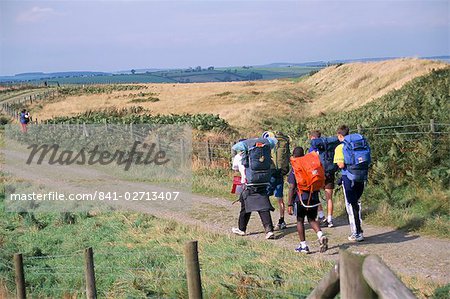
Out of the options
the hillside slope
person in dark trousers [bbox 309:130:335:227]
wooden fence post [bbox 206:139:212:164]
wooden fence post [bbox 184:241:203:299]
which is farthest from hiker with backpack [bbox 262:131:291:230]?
the hillside slope

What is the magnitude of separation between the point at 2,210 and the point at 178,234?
6763mm

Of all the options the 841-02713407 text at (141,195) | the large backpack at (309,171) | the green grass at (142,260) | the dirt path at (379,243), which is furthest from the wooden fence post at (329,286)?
the 841-02713407 text at (141,195)

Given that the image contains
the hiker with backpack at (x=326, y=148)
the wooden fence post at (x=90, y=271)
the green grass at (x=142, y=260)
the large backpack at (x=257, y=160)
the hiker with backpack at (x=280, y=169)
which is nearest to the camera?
the wooden fence post at (x=90, y=271)

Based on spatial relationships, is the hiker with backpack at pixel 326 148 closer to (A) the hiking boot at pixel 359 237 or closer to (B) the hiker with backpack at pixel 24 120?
(A) the hiking boot at pixel 359 237

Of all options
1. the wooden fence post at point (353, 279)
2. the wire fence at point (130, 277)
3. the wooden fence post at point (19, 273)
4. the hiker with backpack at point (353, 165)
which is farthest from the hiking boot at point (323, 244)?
the wooden fence post at point (353, 279)

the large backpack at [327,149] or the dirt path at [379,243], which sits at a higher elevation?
the large backpack at [327,149]

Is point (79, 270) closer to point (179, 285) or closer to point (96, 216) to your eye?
point (179, 285)

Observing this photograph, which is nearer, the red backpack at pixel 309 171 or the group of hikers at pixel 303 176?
the red backpack at pixel 309 171

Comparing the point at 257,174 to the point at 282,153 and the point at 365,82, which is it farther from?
the point at 365,82

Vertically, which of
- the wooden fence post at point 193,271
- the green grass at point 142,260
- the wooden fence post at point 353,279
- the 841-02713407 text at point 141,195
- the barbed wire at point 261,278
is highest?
the wooden fence post at point 353,279

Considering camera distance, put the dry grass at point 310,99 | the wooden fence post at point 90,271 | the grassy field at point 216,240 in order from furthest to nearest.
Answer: the dry grass at point 310,99, the grassy field at point 216,240, the wooden fence post at point 90,271

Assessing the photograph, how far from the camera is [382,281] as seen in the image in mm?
2947

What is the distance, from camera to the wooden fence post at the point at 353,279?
3098 millimetres

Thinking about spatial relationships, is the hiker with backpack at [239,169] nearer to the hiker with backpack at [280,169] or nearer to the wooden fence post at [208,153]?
the hiker with backpack at [280,169]
